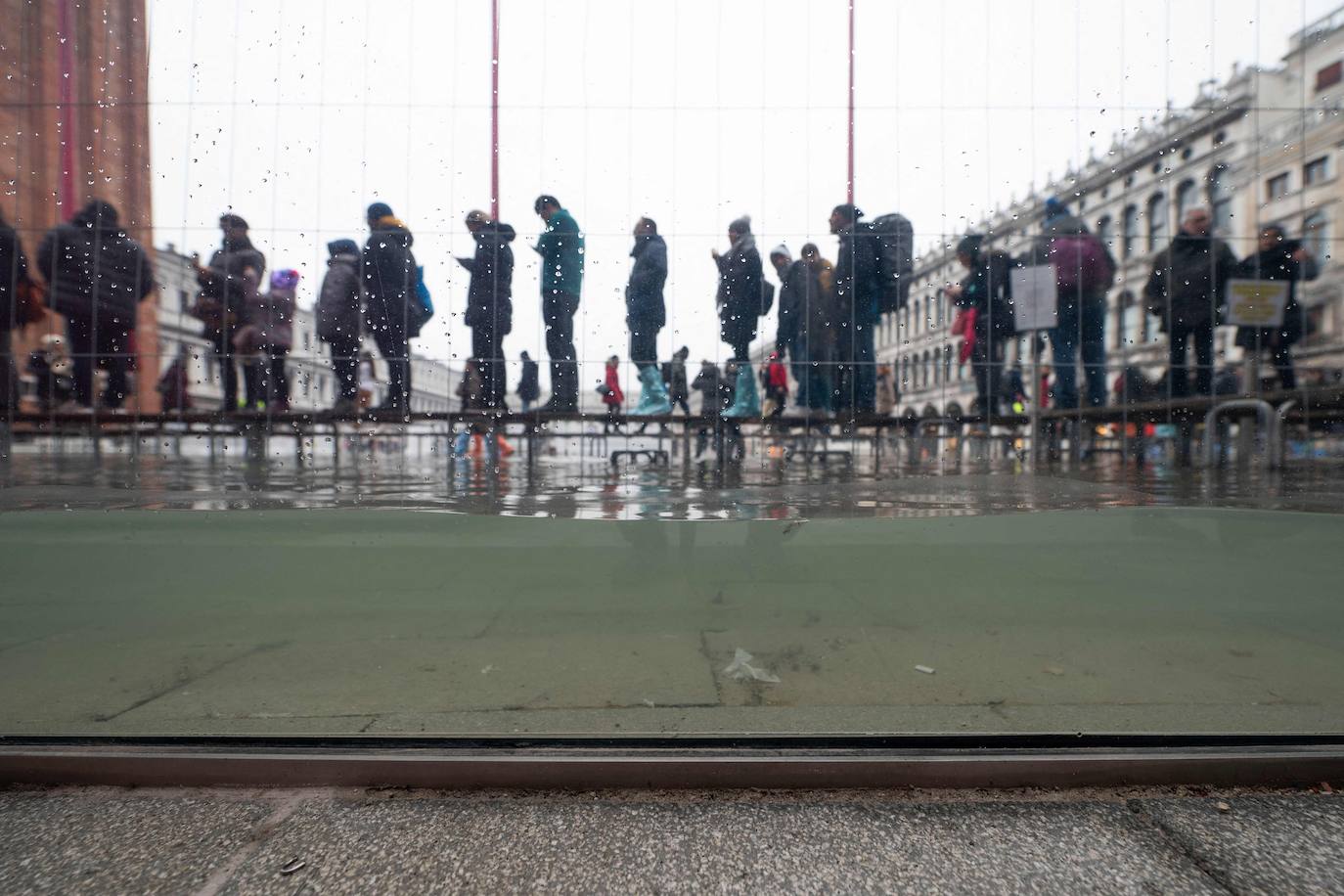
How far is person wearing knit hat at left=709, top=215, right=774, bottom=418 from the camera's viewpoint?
285cm

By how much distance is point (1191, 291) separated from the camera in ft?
9.39

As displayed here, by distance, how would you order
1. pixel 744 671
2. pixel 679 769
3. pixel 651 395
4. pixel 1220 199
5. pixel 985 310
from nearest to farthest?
pixel 679 769 < pixel 744 671 < pixel 1220 199 < pixel 651 395 < pixel 985 310

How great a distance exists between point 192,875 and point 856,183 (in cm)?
311

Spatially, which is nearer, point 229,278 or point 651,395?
point 229,278

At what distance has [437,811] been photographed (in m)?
1.90

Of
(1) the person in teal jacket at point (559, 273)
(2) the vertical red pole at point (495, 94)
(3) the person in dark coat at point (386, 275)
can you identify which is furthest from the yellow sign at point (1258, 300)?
(3) the person in dark coat at point (386, 275)

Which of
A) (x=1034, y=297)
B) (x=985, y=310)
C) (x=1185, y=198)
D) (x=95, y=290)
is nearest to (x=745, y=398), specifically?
(x=985, y=310)

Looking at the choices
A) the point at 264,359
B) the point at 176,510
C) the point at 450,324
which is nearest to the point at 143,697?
the point at 176,510

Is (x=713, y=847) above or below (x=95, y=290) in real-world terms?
below

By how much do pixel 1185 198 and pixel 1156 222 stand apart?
0.13 meters

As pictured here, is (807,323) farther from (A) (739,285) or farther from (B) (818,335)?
(A) (739,285)

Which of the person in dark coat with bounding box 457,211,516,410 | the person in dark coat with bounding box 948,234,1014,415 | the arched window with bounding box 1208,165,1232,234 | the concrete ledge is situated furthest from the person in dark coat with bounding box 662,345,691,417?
the arched window with bounding box 1208,165,1232,234

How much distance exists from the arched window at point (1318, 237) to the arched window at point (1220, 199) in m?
0.27

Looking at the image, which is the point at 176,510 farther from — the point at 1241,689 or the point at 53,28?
the point at 1241,689
